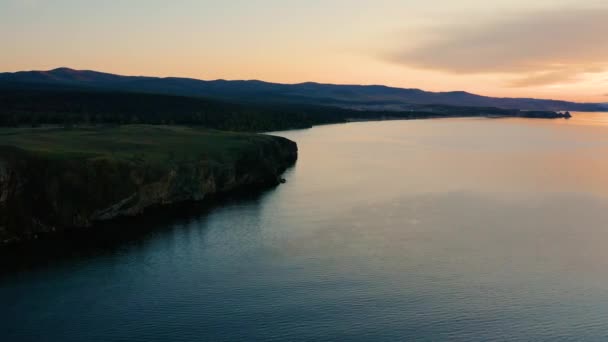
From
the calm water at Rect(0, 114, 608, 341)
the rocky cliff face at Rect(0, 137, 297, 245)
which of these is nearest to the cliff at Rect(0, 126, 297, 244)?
the rocky cliff face at Rect(0, 137, 297, 245)

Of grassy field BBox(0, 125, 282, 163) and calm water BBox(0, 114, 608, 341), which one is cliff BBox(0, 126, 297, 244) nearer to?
grassy field BBox(0, 125, 282, 163)

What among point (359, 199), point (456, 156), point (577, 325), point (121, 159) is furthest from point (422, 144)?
point (577, 325)

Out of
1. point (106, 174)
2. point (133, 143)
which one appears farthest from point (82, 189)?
point (133, 143)

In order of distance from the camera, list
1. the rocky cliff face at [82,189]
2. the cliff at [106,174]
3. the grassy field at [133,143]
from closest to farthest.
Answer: the rocky cliff face at [82,189] → the cliff at [106,174] → the grassy field at [133,143]

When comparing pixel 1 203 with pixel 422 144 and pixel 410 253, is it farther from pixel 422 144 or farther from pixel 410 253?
pixel 422 144

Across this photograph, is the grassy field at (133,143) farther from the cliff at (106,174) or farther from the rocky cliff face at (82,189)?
the rocky cliff face at (82,189)

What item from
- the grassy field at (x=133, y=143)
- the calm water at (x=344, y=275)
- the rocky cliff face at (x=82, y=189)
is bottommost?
the calm water at (x=344, y=275)

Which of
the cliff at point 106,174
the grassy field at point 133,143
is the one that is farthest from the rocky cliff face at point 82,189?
the grassy field at point 133,143
